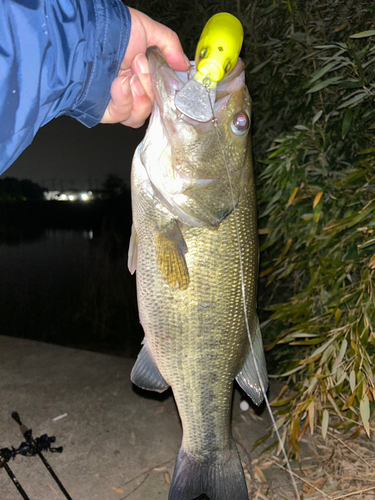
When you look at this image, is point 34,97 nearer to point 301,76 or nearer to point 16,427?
point 301,76

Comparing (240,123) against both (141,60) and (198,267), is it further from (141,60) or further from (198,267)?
(198,267)

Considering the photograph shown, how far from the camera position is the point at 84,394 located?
3467 millimetres

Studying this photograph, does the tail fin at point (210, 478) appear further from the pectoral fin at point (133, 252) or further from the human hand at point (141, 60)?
the human hand at point (141, 60)

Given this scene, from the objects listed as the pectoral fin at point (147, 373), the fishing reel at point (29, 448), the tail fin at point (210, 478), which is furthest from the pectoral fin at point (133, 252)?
the fishing reel at point (29, 448)

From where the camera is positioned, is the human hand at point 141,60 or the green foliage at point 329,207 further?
the green foliage at point 329,207

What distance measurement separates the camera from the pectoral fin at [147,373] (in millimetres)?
1476

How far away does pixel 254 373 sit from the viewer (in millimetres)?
1503

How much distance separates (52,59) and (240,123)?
0.62 metres

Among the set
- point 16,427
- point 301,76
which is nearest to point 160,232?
point 301,76

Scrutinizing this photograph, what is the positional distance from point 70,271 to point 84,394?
10934 mm

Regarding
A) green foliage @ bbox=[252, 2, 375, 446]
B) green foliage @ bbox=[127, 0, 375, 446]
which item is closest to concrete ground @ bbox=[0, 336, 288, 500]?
green foliage @ bbox=[252, 2, 375, 446]

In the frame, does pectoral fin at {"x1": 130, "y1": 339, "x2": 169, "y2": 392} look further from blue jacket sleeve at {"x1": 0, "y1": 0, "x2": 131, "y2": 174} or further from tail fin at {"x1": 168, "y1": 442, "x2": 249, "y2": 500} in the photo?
blue jacket sleeve at {"x1": 0, "y1": 0, "x2": 131, "y2": 174}

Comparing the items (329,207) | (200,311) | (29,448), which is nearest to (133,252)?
(200,311)

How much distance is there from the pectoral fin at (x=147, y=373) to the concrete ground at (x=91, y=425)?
151 cm
